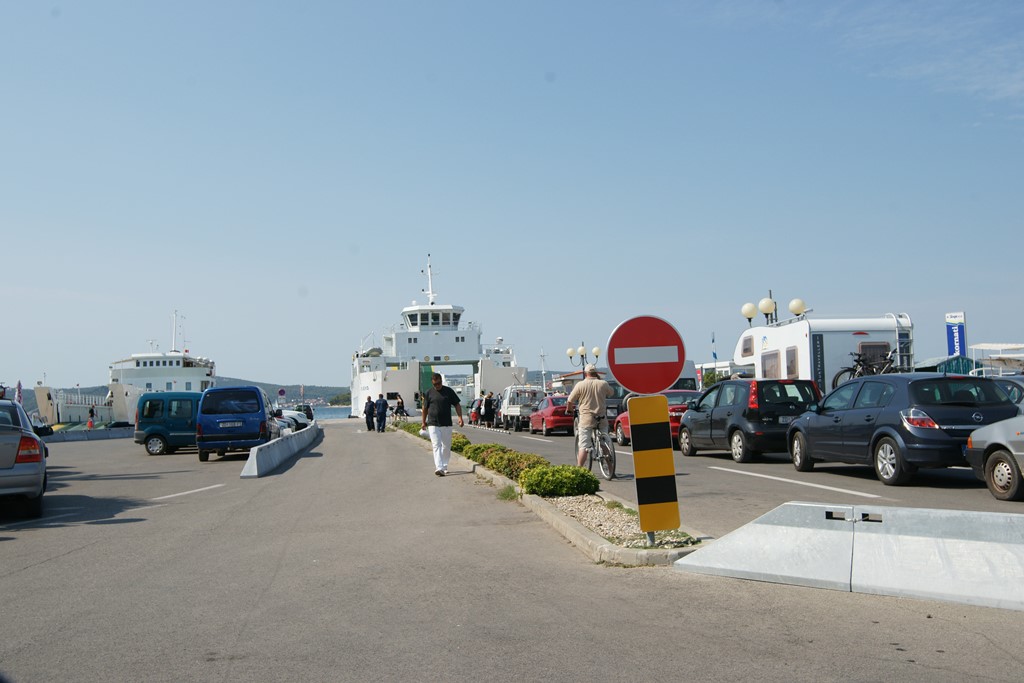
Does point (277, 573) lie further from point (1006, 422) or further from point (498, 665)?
point (1006, 422)

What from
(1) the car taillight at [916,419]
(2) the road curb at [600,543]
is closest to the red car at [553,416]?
(1) the car taillight at [916,419]

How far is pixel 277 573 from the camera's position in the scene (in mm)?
7422

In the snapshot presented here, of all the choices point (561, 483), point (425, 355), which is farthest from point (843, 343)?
point (425, 355)

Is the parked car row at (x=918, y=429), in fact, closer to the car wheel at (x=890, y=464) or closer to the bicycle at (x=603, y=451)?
the car wheel at (x=890, y=464)

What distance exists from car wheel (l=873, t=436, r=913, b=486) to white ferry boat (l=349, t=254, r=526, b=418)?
50652 millimetres

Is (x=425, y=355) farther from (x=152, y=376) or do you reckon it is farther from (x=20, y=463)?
(x=20, y=463)

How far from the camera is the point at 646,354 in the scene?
7.47m

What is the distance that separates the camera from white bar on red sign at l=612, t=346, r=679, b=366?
291 inches

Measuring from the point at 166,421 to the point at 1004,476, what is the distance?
22.0m

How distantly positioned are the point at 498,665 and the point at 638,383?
3187 millimetres

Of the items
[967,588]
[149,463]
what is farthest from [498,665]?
[149,463]

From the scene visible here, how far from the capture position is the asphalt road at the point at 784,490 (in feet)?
31.8

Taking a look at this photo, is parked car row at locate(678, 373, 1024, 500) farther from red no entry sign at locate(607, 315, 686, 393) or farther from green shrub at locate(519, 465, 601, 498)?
red no entry sign at locate(607, 315, 686, 393)

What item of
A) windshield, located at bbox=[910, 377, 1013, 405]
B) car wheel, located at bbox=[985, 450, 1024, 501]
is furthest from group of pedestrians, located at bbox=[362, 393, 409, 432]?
car wheel, located at bbox=[985, 450, 1024, 501]
